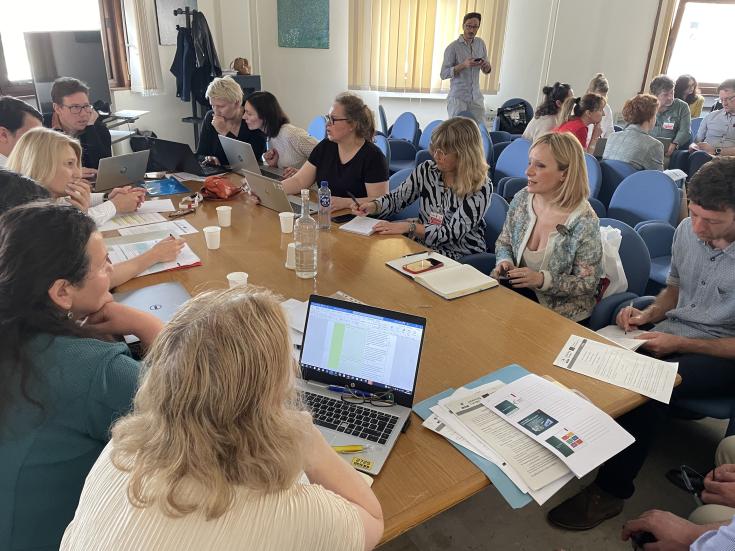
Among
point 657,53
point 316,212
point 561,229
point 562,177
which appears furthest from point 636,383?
point 657,53

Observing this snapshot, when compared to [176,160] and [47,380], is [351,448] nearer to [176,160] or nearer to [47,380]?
[47,380]

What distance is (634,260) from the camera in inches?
95.1

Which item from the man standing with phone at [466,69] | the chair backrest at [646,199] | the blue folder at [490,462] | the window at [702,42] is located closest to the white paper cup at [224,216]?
the blue folder at [490,462]

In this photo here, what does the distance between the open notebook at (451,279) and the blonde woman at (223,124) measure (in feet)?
6.67

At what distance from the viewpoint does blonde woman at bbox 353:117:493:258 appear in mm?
2623

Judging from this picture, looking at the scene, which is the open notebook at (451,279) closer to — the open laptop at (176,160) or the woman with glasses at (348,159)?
the woman with glasses at (348,159)

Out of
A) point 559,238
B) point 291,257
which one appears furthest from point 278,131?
point 559,238

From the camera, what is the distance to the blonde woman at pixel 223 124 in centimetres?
371

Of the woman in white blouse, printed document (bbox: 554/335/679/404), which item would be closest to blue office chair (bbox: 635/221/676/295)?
printed document (bbox: 554/335/679/404)

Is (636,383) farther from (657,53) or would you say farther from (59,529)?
(657,53)

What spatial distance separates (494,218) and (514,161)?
168 centimetres

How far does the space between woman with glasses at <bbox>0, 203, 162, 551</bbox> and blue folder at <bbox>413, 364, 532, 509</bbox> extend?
2.35 ft

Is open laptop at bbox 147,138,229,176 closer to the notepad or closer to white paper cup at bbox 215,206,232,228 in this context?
white paper cup at bbox 215,206,232,228

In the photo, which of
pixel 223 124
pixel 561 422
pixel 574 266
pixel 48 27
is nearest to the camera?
pixel 561 422
